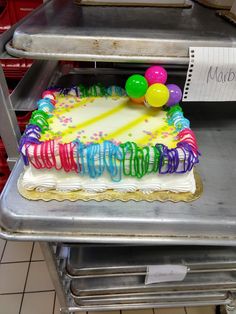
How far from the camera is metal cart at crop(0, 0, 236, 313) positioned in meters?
0.65

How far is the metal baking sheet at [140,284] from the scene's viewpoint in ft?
3.03

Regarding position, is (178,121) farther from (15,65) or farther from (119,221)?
(15,65)

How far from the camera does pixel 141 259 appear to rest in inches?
35.0

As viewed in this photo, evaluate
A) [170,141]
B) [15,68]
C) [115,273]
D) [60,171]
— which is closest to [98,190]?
[60,171]

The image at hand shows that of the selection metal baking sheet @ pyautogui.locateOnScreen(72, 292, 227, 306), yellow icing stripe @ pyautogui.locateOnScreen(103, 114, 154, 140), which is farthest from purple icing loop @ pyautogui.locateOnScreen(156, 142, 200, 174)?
metal baking sheet @ pyautogui.locateOnScreen(72, 292, 227, 306)

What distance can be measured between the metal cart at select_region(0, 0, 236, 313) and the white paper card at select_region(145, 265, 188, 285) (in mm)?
24

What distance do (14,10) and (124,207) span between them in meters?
1.15

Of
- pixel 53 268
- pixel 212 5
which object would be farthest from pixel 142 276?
pixel 212 5

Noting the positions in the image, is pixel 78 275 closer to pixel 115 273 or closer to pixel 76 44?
pixel 115 273

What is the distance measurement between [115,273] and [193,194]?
0.39 m

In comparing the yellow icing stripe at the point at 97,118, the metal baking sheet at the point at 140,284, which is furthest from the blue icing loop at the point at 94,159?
the metal baking sheet at the point at 140,284

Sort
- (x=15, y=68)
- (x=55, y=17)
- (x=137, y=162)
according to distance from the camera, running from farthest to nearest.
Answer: (x=15, y=68) < (x=55, y=17) < (x=137, y=162)

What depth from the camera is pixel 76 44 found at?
68cm

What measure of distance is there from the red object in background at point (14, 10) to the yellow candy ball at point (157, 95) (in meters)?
0.90
